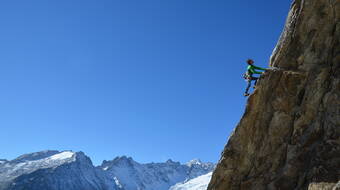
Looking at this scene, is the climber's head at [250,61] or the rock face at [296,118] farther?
the climber's head at [250,61]

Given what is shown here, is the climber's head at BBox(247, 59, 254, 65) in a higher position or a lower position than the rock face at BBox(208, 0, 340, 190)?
higher

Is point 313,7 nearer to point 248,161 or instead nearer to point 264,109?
point 264,109

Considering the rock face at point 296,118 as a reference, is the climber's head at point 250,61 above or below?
above

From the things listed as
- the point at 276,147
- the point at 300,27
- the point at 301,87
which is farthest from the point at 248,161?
the point at 300,27

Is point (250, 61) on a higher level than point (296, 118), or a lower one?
higher

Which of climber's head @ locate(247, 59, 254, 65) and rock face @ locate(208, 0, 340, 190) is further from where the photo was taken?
climber's head @ locate(247, 59, 254, 65)

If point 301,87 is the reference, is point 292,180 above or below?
below

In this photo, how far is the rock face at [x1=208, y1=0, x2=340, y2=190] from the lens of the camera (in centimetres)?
2097

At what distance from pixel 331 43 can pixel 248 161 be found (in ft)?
31.6

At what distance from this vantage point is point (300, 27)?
Result: 26.4 meters

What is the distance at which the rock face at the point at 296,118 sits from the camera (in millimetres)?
20969

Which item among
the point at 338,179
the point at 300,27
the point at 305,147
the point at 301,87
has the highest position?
the point at 300,27

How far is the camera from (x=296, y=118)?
23875mm

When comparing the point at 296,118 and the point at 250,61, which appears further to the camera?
the point at 250,61
